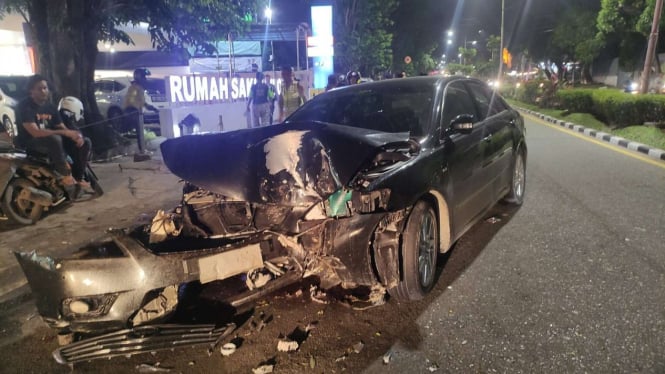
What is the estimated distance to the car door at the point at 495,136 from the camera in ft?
15.3

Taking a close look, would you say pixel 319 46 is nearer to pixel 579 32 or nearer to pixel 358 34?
pixel 358 34

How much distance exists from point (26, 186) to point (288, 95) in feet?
32.3

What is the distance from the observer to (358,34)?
32938 mm

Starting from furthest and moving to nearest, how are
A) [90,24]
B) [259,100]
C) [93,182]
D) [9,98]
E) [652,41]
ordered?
[652,41] < [9,98] < [259,100] < [90,24] < [93,182]

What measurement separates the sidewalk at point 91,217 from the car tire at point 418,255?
2.25 meters

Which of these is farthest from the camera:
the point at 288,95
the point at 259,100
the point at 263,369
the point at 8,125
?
the point at 288,95

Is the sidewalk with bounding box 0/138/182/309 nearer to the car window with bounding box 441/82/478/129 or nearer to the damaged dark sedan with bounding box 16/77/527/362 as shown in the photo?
the damaged dark sedan with bounding box 16/77/527/362

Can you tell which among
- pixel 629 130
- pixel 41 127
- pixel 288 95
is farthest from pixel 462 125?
pixel 288 95

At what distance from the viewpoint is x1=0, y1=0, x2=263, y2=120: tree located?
30.6 feet

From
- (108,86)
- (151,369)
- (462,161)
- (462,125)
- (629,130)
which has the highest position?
(108,86)

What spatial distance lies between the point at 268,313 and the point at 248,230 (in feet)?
1.97

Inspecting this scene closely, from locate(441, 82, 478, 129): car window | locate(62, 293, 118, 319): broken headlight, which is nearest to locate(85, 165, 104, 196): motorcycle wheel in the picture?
locate(62, 293, 118, 319): broken headlight

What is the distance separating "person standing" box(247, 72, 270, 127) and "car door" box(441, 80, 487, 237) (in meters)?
8.30

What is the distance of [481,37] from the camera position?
6234cm
